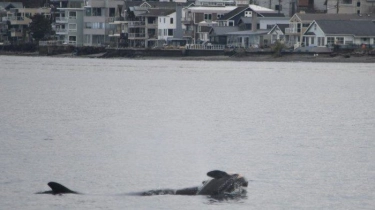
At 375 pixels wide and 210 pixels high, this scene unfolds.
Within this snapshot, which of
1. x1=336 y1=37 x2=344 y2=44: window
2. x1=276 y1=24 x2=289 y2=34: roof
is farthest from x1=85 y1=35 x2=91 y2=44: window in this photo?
x1=336 y1=37 x2=344 y2=44: window

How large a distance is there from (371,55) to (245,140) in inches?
2767

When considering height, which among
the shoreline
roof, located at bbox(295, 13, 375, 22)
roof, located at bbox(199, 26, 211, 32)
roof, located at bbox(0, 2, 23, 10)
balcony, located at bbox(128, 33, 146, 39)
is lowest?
the shoreline

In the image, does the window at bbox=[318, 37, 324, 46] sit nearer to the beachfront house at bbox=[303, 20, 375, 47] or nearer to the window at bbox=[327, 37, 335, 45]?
the beachfront house at bbox=[303, 20, 375, 47]

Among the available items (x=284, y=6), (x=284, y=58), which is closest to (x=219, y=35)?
(x=284, y=58)

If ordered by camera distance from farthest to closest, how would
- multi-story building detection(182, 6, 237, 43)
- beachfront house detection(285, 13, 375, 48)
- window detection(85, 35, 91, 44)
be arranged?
window detection(85, 35, 91, 44), multi-story building detection(182, 6, 237, 43), beachfront house detection(285, 13, 375, 48)

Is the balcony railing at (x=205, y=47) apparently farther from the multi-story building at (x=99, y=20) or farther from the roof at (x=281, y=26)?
the multi-story building at (x=99, y=20)

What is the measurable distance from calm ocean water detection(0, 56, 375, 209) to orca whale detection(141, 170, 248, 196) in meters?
0.37

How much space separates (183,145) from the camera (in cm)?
3222

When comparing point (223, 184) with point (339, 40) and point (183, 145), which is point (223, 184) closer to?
point (183, 145)

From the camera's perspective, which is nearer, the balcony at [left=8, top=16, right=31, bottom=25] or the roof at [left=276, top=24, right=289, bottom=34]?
the roof at [left=276, top=24, right=289, bottom=34]

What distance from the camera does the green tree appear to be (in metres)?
140

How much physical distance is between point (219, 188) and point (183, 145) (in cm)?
998

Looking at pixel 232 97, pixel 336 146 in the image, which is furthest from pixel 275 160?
pixel 232 97

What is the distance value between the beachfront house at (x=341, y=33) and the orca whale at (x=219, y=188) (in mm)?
85162
